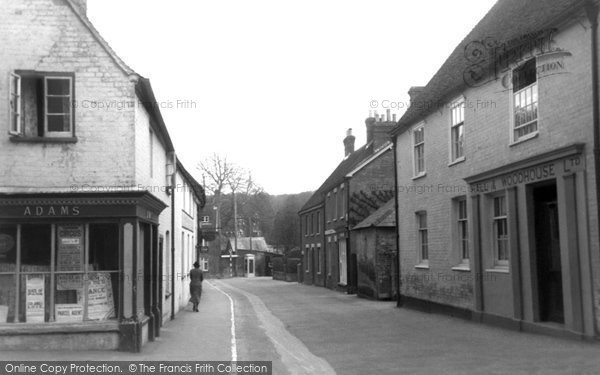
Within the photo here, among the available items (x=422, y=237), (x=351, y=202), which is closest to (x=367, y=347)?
(x=422, y=237)

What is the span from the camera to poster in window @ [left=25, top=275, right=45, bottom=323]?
11859 mm

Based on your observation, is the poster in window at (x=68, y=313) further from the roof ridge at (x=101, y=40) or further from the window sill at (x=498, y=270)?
the window sill at (x=498, y=270)

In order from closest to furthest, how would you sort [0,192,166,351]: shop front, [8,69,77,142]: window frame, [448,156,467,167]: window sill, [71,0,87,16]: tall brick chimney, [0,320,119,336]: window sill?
[0,320,119,336]: window sill < [0,192,166,351]: shop front < [8,69,77,142]: window frame < [71,0,87,16]: tall brick chimney < [448,156,467,167]: window sill

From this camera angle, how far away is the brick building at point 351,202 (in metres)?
33.8

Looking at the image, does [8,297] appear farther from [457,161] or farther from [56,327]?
[457,161]

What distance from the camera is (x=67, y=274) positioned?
1211 centimetres

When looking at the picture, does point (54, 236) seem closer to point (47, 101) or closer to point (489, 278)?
point (47, 101)

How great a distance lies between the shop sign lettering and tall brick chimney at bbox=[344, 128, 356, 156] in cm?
3596

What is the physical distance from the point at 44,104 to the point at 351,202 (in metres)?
22.9

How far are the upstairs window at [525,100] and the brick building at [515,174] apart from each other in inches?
1.0

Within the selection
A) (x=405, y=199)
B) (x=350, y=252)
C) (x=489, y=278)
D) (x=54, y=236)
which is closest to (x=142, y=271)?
(x=54, y=236)

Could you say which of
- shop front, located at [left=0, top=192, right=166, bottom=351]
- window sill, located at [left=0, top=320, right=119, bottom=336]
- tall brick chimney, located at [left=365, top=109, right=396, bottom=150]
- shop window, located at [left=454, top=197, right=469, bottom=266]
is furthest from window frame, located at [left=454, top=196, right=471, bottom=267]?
tall brick chimney, located at [left=365, top=109, right=396, bottom=150]

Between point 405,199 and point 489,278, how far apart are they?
23.8 feet

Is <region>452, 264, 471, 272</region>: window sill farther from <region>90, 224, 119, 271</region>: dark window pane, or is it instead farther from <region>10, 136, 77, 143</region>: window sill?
<region>10, 136, 77, 143</region>: window sill
